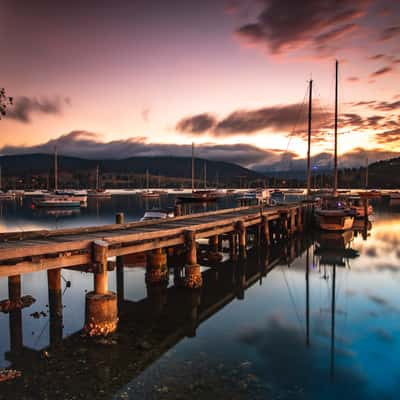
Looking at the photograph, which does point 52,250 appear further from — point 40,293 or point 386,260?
point 386,260

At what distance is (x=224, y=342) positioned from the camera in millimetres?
11391

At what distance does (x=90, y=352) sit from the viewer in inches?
388

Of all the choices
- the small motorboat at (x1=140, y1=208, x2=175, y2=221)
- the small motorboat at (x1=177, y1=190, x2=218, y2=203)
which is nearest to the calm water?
the small motorboat at (x1=140, y1=208, x2=175, y2=221)

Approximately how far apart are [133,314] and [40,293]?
5508 millimetres

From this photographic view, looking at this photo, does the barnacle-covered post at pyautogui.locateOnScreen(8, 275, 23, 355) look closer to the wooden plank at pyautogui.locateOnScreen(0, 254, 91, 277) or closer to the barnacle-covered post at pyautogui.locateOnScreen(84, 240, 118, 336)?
the barnacle-covered post at pyautogui.locateOnScreen(84, 240, 118, 336)

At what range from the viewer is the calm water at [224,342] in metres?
8.56

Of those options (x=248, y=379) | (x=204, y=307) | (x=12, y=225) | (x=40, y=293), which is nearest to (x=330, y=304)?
(x=204, y=307)

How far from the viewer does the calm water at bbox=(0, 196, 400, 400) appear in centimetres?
856

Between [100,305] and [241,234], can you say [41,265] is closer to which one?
[100,305]

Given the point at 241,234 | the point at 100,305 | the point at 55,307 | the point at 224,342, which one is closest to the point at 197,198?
the point at 241,234

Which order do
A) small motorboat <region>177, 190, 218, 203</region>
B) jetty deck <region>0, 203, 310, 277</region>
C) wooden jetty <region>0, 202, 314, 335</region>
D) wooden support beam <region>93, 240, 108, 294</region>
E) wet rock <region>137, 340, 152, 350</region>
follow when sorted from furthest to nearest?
small motorboat <region>177, 190, 218, 203</region> → wooden support beam <region>93, 240, 108, 294</region> → wooden jetty <region>0, 202, 314, 335</region> → wet rock <region>137, 340, 152, 350</region> → jetty deck <region>0, 203, 310, 277</region>

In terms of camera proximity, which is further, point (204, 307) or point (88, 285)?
point (88, 285)

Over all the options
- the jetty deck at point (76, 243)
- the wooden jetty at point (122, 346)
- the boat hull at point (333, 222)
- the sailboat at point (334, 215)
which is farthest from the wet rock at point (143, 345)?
the boat hull at point (333, 222)

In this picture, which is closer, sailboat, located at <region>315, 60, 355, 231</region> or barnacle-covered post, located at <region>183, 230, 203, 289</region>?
barnacle-covered post, located at <region>183, 230, 203, 289</region>
